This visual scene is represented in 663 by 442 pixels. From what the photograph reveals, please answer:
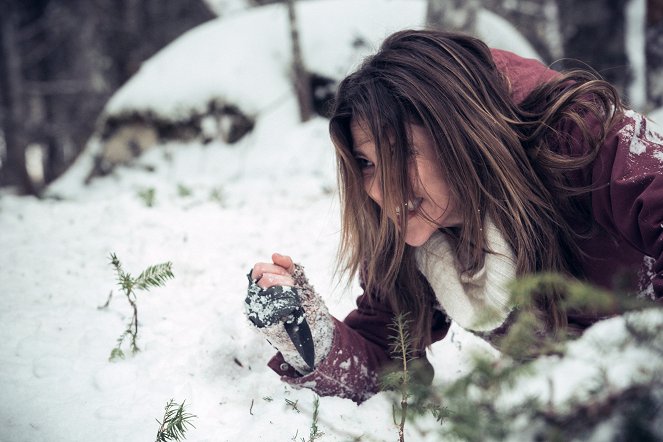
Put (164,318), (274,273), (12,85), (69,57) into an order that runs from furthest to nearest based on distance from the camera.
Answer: (69,57)
(12,85)
(164,318)
(274,273)

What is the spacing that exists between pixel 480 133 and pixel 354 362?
995 millimetres

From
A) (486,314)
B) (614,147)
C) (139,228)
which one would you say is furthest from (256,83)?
(486,314)

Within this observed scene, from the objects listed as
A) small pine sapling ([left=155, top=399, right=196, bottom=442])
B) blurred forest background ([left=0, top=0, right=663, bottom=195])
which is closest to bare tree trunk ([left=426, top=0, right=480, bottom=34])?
blurred forest background ([left=0, top=0, right=663, bottom=195])

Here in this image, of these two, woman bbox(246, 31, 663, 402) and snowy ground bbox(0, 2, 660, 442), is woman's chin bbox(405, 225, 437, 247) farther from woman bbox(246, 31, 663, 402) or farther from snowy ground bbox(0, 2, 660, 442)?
snowy ground bbox(0, 2, 660, 442)

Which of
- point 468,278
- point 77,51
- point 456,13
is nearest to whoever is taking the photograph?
point 468,278

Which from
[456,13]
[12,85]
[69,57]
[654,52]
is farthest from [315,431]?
[69,57]

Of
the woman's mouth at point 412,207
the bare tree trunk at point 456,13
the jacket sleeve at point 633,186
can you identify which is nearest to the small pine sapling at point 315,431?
the woman's mouth at point 412,207

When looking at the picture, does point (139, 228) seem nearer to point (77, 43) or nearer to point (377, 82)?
point (377, 82)

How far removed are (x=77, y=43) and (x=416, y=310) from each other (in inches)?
428

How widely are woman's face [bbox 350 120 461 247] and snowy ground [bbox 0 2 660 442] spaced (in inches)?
21.3

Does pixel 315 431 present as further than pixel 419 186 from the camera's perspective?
No

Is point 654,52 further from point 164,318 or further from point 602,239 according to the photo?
point 164,318

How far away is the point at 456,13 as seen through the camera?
4766mm

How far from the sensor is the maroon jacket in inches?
61.7
